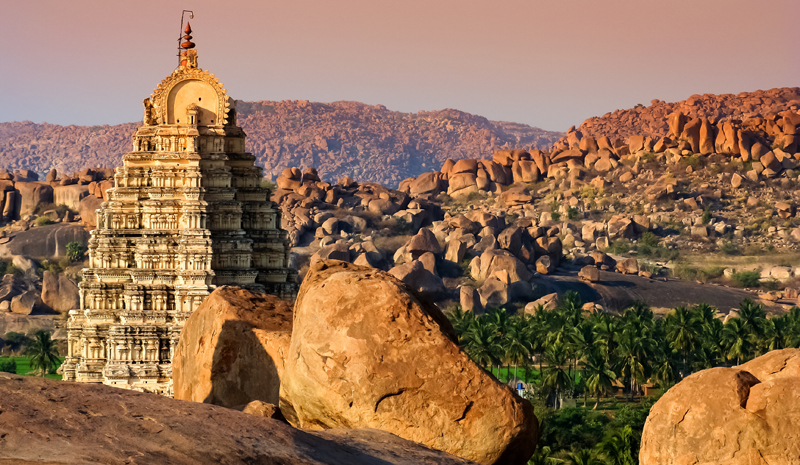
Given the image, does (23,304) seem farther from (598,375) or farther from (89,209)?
(598,375)

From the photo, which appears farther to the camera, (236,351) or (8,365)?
(8,365)

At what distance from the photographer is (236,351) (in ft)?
65.7

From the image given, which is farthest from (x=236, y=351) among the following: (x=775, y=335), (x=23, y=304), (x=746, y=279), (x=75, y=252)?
(x=746, y=279)

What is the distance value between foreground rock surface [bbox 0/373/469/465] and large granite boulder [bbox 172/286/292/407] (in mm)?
5957

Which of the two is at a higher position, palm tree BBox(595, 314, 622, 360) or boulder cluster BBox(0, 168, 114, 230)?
boulder cluster BBox(0, 168, 114, 230)

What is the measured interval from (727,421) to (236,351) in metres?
9.44

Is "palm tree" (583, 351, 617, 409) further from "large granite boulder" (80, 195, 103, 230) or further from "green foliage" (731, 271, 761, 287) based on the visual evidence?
"large granite boulder" (80, 195, 103, 230)

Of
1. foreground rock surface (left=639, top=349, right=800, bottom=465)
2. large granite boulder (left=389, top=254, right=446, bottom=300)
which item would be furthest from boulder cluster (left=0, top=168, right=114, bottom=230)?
foreground rock surface (left=639, top=349, right=800, bottom=465)

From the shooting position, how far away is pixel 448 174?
180 meters

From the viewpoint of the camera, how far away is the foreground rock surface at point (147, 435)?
1016 centimetres

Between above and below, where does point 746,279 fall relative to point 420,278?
below

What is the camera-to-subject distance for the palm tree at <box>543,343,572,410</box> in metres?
67.4

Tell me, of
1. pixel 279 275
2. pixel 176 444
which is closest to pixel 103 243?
pixel 279 275

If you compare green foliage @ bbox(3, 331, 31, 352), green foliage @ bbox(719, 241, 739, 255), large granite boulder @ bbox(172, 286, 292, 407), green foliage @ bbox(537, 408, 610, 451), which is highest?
large granite boulder @ bbox(172, 286, 292, 407)
